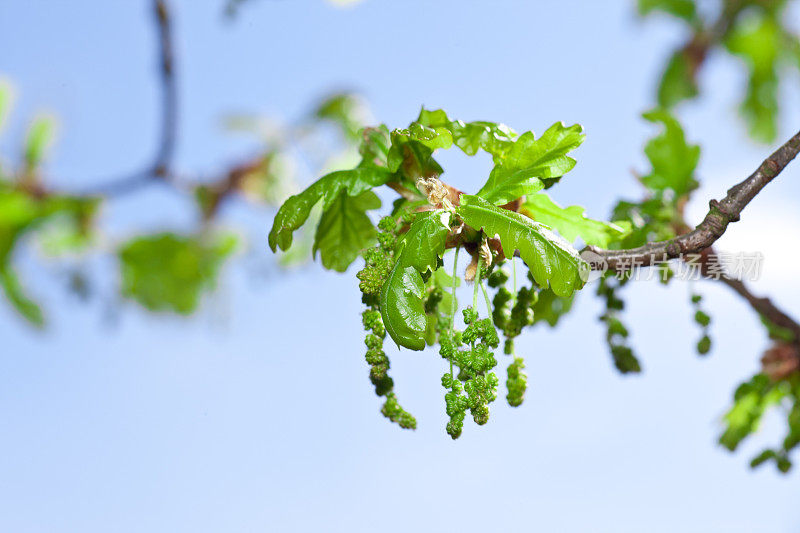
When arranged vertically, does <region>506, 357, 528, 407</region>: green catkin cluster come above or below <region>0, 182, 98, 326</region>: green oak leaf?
below

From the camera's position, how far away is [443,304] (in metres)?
1.31

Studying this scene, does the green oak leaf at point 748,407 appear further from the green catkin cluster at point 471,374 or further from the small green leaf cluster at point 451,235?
the green catkin cluster at point 471,374

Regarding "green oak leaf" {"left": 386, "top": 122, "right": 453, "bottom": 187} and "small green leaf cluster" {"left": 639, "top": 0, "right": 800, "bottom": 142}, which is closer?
"green oak leaf" {"left": 386, "top": 122, "right": 453, "bottom": 187}

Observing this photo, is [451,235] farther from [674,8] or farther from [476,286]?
[674,8]

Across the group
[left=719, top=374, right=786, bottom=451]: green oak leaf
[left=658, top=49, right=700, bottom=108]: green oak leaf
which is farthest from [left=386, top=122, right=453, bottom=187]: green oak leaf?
[left=658, top=49, right=700, bottom=108]: green oak leaf

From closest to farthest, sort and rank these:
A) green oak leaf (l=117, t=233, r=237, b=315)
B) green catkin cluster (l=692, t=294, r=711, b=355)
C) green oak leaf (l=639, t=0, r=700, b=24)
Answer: green catkin cluster (l=692, t=294, r=711, b=355) → green oak leaf (l=117, t=233, r=237, b=315) → green oak leaf (l=639, t=0, r=700, b=24)

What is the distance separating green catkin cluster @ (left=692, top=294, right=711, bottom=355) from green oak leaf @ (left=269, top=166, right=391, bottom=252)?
0.80 m

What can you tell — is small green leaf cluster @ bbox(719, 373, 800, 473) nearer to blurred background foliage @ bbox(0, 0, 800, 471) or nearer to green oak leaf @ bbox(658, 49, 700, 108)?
blurred background foliage @ bbox(0, 0, 800, 471)

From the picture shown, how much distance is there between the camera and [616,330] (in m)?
1.72

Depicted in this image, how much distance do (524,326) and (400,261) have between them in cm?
30

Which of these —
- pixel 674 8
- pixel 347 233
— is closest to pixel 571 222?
pixel 347 233

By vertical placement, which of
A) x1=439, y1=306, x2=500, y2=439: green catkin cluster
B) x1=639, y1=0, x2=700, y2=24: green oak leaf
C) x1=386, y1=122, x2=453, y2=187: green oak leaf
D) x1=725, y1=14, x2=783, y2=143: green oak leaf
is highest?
x1=639, y1=0, x2=700, y2=24: green oak leaf

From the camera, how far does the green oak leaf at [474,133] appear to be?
1230mm

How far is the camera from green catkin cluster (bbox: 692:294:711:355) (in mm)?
1588
